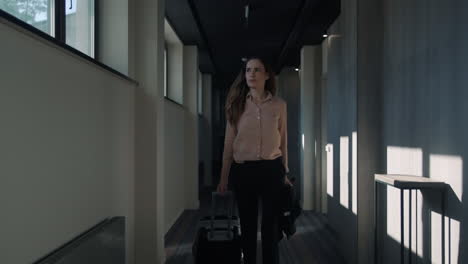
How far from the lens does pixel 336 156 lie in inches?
162

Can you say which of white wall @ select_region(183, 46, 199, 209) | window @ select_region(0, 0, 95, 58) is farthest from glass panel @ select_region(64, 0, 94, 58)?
white wall @ select_region(183, 46, 199, 209)

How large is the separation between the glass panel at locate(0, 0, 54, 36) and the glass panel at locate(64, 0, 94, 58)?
11.7 inches

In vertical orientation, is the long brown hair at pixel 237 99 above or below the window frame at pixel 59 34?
below

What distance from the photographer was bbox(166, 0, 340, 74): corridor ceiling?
458 cm

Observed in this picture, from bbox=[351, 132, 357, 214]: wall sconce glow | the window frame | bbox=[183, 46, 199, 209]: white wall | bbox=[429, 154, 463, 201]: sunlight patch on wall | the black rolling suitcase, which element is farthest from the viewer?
bbox=[183, 46, 199, 209]: white wall

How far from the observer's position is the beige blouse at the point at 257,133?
2154 millimetres

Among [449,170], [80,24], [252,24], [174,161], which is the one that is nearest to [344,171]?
[449,170]

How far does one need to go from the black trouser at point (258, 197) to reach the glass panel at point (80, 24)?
1248 mm

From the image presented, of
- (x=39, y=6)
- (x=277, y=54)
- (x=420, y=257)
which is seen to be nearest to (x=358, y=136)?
(x=420, y=257)

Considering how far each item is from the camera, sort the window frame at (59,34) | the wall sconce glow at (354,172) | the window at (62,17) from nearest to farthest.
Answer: the window frame at (59,34), the window at (62,17), the wall sconce glow at (354,172)

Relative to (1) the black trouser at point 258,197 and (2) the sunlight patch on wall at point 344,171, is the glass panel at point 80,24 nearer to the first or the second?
(1) the black trouser at point 258,197

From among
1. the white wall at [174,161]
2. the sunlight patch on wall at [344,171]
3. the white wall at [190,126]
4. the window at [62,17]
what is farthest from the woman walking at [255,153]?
the white wall at [190,126]

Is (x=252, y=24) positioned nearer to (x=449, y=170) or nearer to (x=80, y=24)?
(x=80, y=24)

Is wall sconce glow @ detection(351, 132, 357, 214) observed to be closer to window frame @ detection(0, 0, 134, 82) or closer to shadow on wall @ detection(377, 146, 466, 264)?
shadow on wall @ detection(377, 146, 466, 264)
